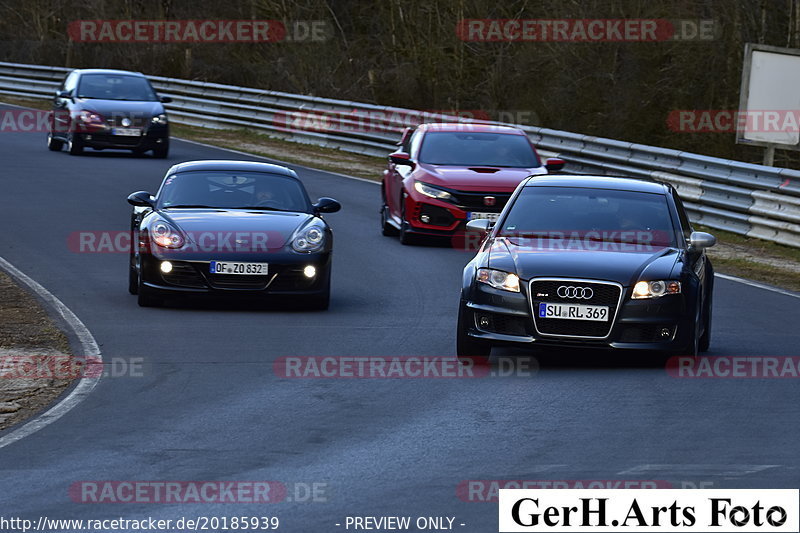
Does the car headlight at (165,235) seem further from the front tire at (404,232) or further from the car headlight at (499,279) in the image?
the front tire at (404,232)

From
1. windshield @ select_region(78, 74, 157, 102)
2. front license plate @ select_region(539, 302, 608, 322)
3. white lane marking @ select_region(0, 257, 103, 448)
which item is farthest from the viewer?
windshield @ select_region(78, 74, 157, 102)

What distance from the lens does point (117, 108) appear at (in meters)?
30.8

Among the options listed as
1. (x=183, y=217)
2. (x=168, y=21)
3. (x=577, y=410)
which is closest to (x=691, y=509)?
(x=577, y=410)

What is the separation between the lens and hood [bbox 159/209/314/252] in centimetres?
1501

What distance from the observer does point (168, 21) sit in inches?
1966

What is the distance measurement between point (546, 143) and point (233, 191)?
13.3 metres

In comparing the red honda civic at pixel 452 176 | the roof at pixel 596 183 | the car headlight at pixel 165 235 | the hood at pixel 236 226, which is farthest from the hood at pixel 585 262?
the red honda civic at pixel 452 176

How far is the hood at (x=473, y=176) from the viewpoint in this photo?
→ 20.5 metres

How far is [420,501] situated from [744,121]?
1790 cm

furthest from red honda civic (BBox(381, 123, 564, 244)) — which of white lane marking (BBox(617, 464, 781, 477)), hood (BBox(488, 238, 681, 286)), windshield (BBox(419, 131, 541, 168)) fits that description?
white lane marking (BBox(617, 464, 781, 477))

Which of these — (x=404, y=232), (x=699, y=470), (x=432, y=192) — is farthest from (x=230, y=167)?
(x=699, y=470)

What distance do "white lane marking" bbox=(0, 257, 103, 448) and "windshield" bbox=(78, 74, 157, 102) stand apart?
13.6m

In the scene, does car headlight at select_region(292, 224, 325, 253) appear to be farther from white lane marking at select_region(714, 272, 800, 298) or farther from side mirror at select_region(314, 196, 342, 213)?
white lane marking at select_region(714, 272, 800, 298)

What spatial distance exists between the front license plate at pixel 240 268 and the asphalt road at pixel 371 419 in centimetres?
44
